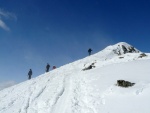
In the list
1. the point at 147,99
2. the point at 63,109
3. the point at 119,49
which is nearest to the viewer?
the point at 147,99

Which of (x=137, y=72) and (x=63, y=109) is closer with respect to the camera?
(x=63, y=109)

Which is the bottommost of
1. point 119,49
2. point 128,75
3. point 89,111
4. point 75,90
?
point 89,111

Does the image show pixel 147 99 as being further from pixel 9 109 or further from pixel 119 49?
pixel 119 49

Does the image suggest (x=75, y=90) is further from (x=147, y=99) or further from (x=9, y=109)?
(x=147, y=99)

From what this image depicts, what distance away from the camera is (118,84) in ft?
54.1

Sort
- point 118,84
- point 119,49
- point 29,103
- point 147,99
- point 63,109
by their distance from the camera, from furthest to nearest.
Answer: point 119,49 < point 29,103 < point 118,84 < point 63,109 < point 147,99

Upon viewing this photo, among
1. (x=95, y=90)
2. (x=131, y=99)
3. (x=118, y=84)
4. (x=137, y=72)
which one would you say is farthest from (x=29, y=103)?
(x=137, y=72)

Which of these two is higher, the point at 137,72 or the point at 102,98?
the point at 137,72

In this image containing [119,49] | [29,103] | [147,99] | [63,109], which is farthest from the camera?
[119,49]

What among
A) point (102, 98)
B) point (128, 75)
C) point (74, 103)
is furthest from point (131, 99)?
point (128, 75)

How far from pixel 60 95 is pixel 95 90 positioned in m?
3.19

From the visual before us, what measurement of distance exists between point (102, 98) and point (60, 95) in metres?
4.61

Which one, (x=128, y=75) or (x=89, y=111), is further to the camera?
(x=128, y=75)

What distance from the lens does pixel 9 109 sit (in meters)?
17.3
